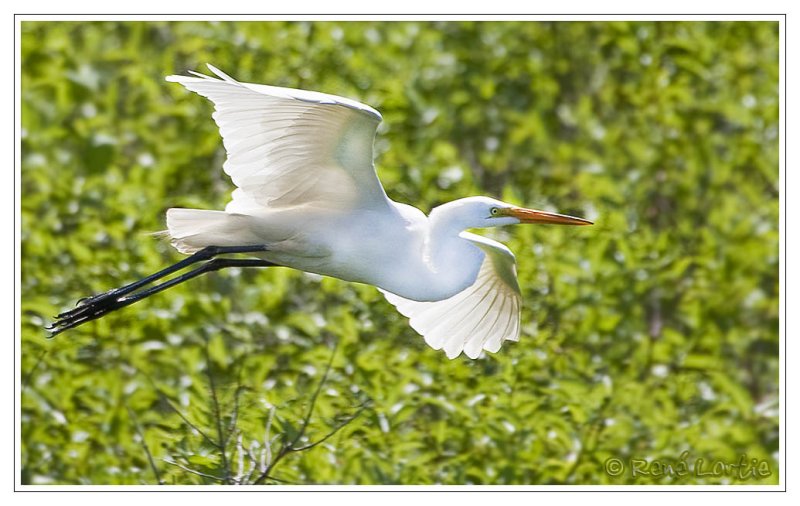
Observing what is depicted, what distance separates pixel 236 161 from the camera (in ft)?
10.3

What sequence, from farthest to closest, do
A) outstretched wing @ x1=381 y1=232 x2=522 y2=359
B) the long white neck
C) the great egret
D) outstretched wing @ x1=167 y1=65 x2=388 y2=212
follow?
outstretched wing @ x1=381 y1=232 x2=522 y2=359
the long white neck
the great egret
outstretched wing @ x1=167 y1=65 x2=388 y2=212

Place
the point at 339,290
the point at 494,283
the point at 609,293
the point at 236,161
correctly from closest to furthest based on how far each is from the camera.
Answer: the point at 236,161 < the point at 494,283 < the point at 339,290 < the point at 609,293

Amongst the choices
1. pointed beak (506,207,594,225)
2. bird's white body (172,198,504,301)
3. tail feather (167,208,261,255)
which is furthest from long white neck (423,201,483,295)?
tail feather (167,208,261,255)

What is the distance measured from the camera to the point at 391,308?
184 inches

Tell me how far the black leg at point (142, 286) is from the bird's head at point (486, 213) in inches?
17.8

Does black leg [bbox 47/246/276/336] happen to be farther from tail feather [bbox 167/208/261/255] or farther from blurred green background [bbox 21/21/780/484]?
blurred green background [bbox 21/21/780/484]

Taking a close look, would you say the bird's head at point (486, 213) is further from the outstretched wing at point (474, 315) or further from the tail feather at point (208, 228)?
the tail feather at point (208, 228)

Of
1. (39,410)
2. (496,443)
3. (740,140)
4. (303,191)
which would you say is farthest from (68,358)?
(740,140)

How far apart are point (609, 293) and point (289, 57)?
1456 mm

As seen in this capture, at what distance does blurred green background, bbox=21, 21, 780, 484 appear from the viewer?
4328 mm

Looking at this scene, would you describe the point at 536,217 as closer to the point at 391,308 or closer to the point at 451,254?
the point at 451,254

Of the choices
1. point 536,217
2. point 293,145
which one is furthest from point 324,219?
point 536,217

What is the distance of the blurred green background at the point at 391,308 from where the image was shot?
170 inches
